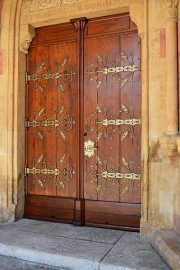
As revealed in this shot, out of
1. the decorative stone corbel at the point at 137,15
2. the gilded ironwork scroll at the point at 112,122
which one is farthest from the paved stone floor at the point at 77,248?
the decorative stone corbel at the point at 137,15

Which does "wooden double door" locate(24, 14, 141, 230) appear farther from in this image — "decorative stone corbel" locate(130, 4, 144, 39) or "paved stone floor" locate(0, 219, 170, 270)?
"paved stone floor" locate(0, 219, 170, 270)

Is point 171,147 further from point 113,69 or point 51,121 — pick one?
point 51,121

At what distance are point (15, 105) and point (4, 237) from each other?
58.9 inches

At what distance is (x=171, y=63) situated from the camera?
8.35ft

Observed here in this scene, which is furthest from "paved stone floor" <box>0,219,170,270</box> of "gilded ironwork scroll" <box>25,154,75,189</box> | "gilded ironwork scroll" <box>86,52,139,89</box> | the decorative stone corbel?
the decorative stone corbel

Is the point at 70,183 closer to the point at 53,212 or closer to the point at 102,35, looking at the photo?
the point at 53,212

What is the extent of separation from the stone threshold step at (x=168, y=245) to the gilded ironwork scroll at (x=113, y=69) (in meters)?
1.57

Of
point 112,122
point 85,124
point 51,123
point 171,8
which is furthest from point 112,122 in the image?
point 171,8

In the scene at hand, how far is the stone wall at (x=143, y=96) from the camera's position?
2.58m

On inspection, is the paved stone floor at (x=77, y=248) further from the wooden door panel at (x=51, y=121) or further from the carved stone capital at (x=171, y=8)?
the carved stone capital at (x=171, y=8)

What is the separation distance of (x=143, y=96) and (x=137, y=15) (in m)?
0.85

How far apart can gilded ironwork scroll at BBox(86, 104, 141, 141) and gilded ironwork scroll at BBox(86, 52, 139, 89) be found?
0.31 meters

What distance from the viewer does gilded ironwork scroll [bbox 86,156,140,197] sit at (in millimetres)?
2969

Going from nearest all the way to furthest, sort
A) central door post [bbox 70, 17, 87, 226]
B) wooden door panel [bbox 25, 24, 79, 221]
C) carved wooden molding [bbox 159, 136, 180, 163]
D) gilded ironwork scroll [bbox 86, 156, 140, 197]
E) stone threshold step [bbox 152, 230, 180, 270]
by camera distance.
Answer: stone threshold step [bbox 152, 230, 180, 270]
carved wooden molding [bbox 159, 136, 180, 163]
gilded ironwork scroll [bbox 86, 156, 140, 197]
central door post [bbox 70, 17, 87, 226]
wooden door panel [bbox 25, 24, 79, 221]
